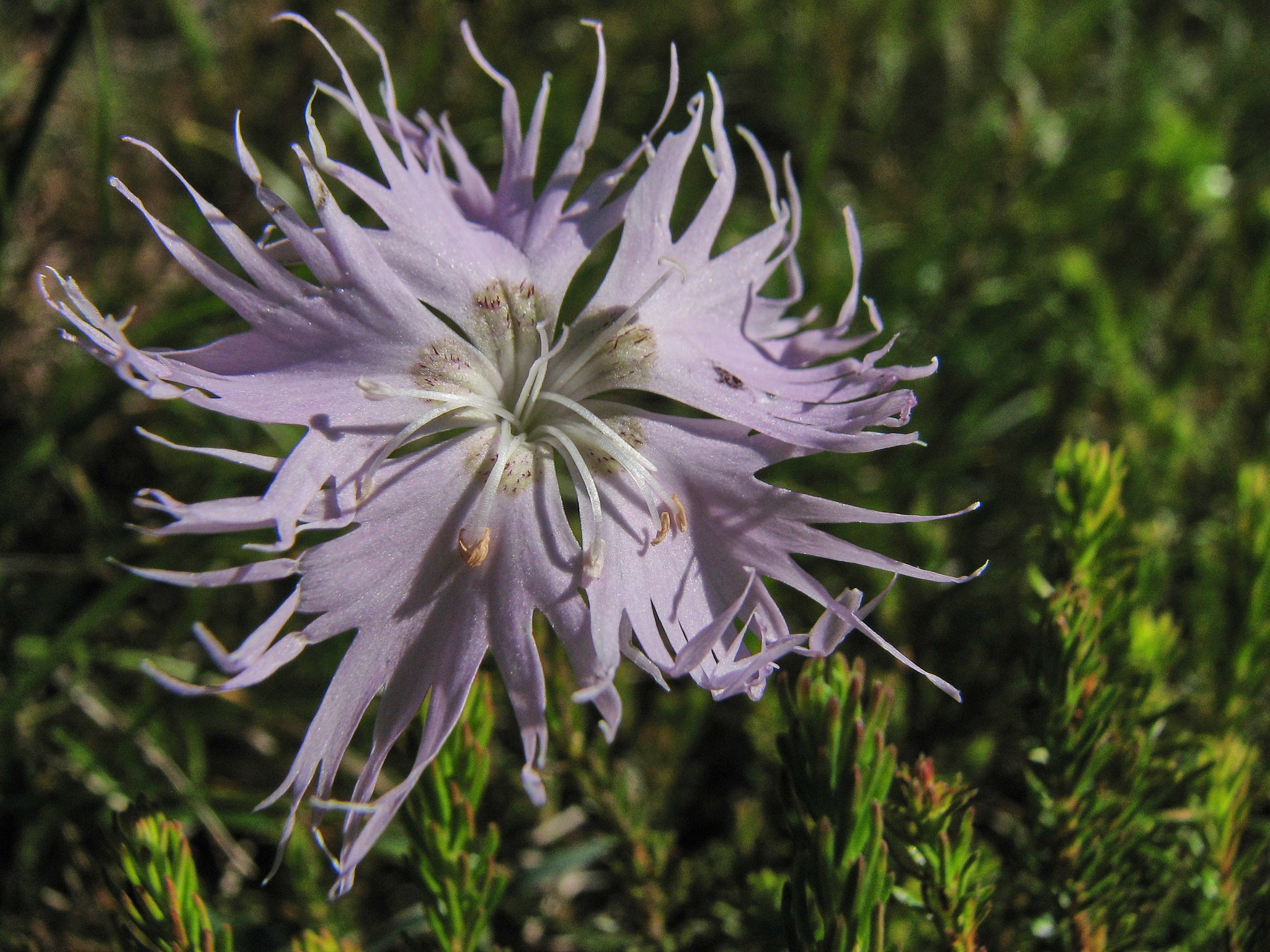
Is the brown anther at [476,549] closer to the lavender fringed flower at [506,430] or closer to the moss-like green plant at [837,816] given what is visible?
the lavender fringed flower at [506,430]

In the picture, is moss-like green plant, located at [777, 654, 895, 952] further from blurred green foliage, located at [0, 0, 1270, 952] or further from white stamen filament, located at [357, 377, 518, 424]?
white stamen filament, located at [357, 377, 518, 424]

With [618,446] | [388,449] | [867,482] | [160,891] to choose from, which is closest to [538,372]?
[618,446]

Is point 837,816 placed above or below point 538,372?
below

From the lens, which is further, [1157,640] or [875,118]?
[875,118]

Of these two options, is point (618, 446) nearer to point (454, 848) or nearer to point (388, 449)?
point (388, 449)

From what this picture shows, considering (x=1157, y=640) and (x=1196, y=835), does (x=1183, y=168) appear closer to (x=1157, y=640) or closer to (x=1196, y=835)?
(x=1157, y=640)

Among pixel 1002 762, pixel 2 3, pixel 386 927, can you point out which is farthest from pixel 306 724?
pixel 2 3
